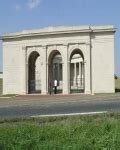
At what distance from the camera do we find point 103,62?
54969 mm

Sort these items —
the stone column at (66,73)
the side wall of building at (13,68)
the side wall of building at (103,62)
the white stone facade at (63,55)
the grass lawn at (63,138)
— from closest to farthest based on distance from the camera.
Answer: the grass lawn at (63,138) → the side wall of building at (103,62) → the white stone facade at (63,55) → the stone column at (66,73) → the side wall of building at (13,68)

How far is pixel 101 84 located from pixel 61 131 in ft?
143

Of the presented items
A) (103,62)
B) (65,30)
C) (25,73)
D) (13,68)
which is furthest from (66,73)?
(13,68)

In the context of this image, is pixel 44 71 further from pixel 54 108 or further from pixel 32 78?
pixel 54 108

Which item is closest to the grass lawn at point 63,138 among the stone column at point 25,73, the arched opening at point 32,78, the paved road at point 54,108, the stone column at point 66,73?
the paved road at point 54,108

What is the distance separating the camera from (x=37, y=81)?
200 ft

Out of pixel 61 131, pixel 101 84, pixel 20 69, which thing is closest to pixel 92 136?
pixel 61 131

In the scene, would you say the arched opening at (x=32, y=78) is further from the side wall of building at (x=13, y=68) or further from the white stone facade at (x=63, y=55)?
the side wall of building at (x=13, y=68)

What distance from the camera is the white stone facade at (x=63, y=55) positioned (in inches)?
2162

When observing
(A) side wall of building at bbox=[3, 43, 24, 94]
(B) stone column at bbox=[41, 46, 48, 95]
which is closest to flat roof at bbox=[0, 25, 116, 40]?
(B) stone column at bbox=[41, 46, 48, 95]

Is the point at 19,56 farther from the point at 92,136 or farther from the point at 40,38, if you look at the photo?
the point at 92,136

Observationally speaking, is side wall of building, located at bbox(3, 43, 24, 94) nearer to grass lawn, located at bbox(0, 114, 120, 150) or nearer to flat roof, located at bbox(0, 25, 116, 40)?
flat roof, located at bbox(0, 25, 116, 40)

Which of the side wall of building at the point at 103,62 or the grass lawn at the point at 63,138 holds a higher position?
the side wall of building at the point at 103,62

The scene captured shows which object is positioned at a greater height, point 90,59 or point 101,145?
point 90,59
